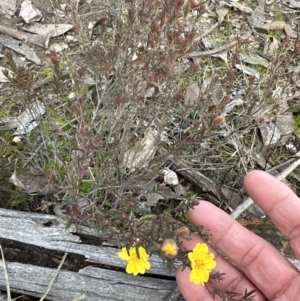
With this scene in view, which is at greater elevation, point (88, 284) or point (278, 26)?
→ point (278, 26)

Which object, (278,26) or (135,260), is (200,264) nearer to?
(135,260)

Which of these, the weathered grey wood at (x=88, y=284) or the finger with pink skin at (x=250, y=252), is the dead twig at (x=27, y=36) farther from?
the finger with pink skin at (x=250, y=252)

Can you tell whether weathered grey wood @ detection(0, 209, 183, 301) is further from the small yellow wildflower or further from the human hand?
the small yellow wildflower

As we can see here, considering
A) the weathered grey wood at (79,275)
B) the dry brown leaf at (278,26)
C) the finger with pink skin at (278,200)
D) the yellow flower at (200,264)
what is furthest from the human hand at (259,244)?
the dry brown leaf at (278,26)

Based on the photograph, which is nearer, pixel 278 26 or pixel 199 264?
pixel 199 264

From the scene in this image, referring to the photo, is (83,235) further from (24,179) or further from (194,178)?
(194,178)

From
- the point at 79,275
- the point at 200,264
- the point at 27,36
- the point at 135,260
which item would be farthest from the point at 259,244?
the point at 27,36

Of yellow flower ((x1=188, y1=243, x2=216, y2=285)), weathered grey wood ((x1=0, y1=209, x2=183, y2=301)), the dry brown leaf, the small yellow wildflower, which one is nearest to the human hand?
weathered grey wood ((x1=0, y1=209, x2=183, y2=301))
